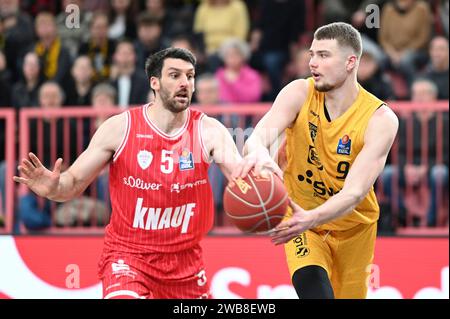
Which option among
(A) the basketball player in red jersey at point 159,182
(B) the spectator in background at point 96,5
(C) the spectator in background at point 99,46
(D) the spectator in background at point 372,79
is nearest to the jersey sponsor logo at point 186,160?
(A) the basketball player in red jersey at point 159,182

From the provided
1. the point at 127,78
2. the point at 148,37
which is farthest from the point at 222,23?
the point at 127,78

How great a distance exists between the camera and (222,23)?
13.9m

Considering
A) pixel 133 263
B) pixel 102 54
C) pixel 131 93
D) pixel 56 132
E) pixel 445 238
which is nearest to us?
pixel 133 263

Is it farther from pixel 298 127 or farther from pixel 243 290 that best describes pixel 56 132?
pixel 298 127

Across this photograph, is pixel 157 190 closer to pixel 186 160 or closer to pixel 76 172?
pixel 186 160

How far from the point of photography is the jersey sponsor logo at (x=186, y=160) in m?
7.84

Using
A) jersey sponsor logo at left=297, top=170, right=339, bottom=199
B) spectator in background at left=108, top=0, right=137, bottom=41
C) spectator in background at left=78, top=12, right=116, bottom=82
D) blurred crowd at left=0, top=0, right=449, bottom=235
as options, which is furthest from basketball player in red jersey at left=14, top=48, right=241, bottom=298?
spectator in background at left=108, top=0, right=137, bottom=41

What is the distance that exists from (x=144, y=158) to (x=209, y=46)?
628 centimetres

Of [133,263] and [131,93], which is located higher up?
[131,93]

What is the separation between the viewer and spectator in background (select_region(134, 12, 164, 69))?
44.4 feet

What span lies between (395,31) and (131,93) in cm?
330

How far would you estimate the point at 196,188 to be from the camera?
7.87m

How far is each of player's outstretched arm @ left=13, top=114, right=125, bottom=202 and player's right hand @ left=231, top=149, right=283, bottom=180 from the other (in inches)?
44.2
